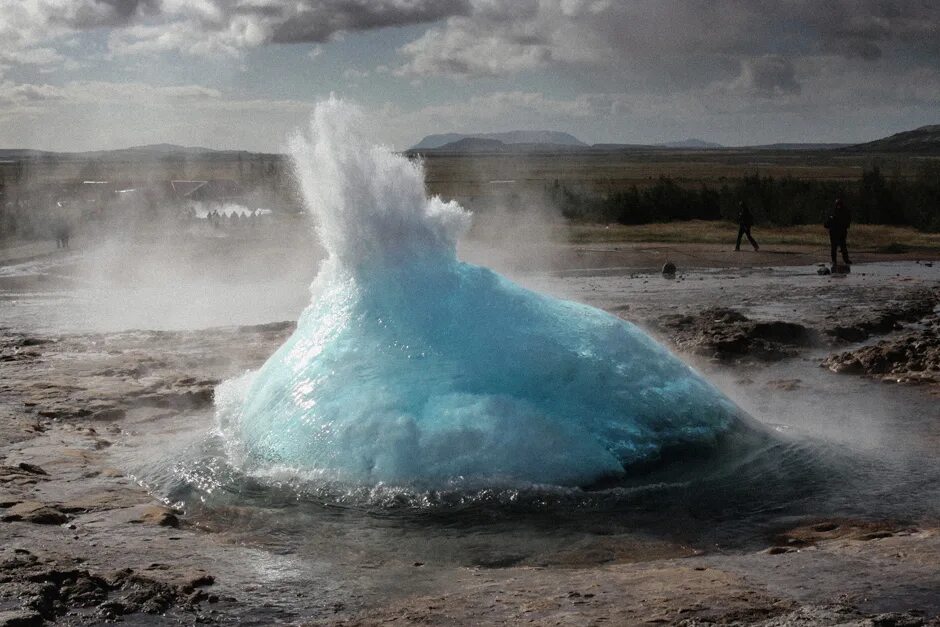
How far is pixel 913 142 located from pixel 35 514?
148647 mm

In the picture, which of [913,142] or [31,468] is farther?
[913,142]

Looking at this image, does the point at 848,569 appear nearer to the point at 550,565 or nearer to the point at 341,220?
the point at 550,565

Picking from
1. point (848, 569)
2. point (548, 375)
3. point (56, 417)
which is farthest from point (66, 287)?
point (848, 569)

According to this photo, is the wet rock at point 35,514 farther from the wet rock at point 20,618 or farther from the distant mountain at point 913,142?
the distant mountain at point 913,142

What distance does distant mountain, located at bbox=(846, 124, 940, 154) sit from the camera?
403 ft

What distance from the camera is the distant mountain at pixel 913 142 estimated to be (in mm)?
122825

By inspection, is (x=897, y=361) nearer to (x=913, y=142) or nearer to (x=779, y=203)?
(x=779, y=203)

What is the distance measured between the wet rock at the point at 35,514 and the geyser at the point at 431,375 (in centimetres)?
121

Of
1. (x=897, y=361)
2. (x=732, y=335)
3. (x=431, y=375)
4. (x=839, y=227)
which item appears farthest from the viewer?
(x=839, y=227)

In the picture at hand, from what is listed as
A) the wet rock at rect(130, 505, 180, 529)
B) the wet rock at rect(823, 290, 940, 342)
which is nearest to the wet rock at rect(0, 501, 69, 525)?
the wet rock at rect(130, 505, 180, 529)

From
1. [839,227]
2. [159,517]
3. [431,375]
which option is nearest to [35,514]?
[159,517]

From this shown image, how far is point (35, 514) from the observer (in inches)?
201

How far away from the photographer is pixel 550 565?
14.8ft

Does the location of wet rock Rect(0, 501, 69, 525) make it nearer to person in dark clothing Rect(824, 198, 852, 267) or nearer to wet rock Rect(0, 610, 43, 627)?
wet rock Rect(0, 610, 43, 627)
